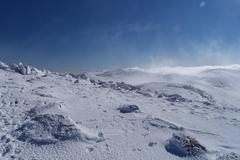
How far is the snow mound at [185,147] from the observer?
1415 centimetres

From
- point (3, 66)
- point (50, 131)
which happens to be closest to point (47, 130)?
point (50, 131)

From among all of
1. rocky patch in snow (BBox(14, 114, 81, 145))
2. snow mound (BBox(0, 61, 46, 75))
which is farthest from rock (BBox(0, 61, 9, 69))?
rocky patch in snow (BBox(14, 114, 81, 145))

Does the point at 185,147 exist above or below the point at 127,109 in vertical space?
below

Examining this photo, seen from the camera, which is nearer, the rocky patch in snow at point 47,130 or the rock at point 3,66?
the rocky patch in snow at point 47,130

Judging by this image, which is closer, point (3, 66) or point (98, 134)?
point (98, 134)

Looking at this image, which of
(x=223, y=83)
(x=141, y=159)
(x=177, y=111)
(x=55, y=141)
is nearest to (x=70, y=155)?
(x=55, y=141)

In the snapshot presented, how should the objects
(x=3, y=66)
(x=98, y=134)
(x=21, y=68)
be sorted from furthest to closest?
(x=3, y=66) < (x=21, y=68) < (x=98, y=134)

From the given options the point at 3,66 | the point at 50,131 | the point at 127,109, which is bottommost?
the point at 50,131

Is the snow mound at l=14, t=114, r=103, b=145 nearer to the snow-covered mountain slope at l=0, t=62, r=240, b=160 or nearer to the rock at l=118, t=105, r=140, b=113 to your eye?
the snow-covered mountain slope at l=0, t=62, r=240, b=160

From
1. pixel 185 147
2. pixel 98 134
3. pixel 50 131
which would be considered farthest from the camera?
pixel 98 134

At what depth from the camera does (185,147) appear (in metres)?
14.4

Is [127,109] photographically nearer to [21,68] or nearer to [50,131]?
[50,131]

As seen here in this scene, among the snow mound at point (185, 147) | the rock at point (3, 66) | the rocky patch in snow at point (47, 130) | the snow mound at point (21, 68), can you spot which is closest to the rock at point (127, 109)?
the rocky patch in snow at point (47, 130)

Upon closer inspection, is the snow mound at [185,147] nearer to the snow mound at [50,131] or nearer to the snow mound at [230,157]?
the snow mound at [230,157]
